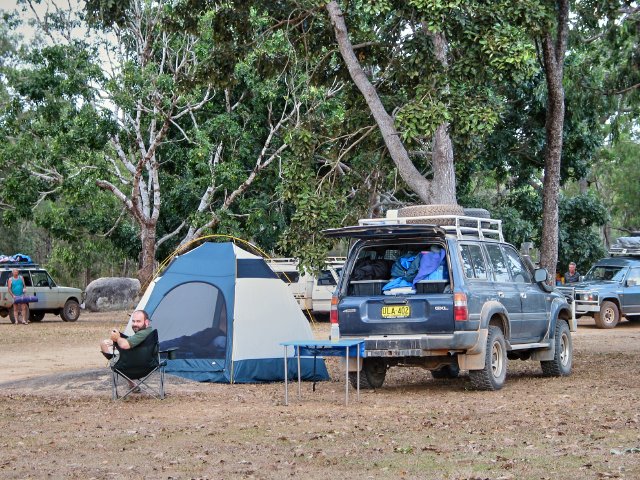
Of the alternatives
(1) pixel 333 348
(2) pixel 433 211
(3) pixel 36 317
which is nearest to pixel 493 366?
(1) pixel 333 348

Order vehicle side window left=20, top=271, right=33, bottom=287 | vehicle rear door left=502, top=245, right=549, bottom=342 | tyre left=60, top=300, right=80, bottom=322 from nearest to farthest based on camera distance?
vehicle rear door left=502, top=245, right=549, bottom=342 < vehicle side window left=20, top=271, right=33, bottom=287 < tyre left=60, top=300, right=80, bottom=322

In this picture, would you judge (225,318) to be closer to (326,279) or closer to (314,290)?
(326,279)

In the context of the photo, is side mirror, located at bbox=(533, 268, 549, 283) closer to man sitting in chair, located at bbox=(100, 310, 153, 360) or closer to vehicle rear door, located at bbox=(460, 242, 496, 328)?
vehicle rear door, located at bbox=(460, 242, 496, 328)

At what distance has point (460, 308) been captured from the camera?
41.3ft

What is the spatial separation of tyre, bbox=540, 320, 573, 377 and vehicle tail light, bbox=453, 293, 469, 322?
107 inches

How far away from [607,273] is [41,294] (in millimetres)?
15832

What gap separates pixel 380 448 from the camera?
896 centimetres

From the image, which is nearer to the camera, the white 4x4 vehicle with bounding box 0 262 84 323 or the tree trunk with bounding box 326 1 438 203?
the tree trunk with bounding box 326 1 438 203

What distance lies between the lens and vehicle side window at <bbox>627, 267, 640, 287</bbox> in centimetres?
2769

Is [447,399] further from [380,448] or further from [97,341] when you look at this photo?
[97,341]

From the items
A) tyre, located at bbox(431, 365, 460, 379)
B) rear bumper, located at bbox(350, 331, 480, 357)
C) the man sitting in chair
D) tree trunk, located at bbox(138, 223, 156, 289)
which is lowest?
tyre, located at bbox(431, 365, 460, 379)

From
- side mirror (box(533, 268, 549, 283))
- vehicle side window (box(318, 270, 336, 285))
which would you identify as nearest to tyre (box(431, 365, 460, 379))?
side mirror (box(533, 268, 549, 283))

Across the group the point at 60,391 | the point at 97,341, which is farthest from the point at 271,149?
the point at 60,391

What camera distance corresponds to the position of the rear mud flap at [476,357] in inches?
505
